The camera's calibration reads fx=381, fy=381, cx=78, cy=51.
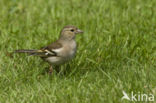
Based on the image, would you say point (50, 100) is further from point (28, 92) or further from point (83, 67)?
point (83, 67)

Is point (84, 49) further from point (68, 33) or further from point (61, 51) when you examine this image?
point (61, 51)

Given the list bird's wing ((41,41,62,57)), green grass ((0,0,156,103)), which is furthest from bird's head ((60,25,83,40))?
green grass ((0,0,156,103))

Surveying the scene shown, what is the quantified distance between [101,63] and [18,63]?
151cm

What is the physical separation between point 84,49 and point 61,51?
105 cm

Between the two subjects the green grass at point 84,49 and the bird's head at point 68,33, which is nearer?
the green grass at point 84,49

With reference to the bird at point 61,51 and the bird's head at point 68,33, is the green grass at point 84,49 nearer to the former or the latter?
the bird at point 61,51

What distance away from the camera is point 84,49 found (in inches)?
297

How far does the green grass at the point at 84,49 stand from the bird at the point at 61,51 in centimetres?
23

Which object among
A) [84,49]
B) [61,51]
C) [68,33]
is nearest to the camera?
[61,51]

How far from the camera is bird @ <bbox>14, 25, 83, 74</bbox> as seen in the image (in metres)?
6.58

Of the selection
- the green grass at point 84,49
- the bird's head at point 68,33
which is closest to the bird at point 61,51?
the bird's head at point 68,33

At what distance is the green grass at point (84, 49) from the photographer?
569cm

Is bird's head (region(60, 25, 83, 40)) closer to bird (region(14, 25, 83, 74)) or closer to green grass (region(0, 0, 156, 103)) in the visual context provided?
bird (region(14, 25, 83, 74))

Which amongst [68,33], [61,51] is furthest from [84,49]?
[61,51]
